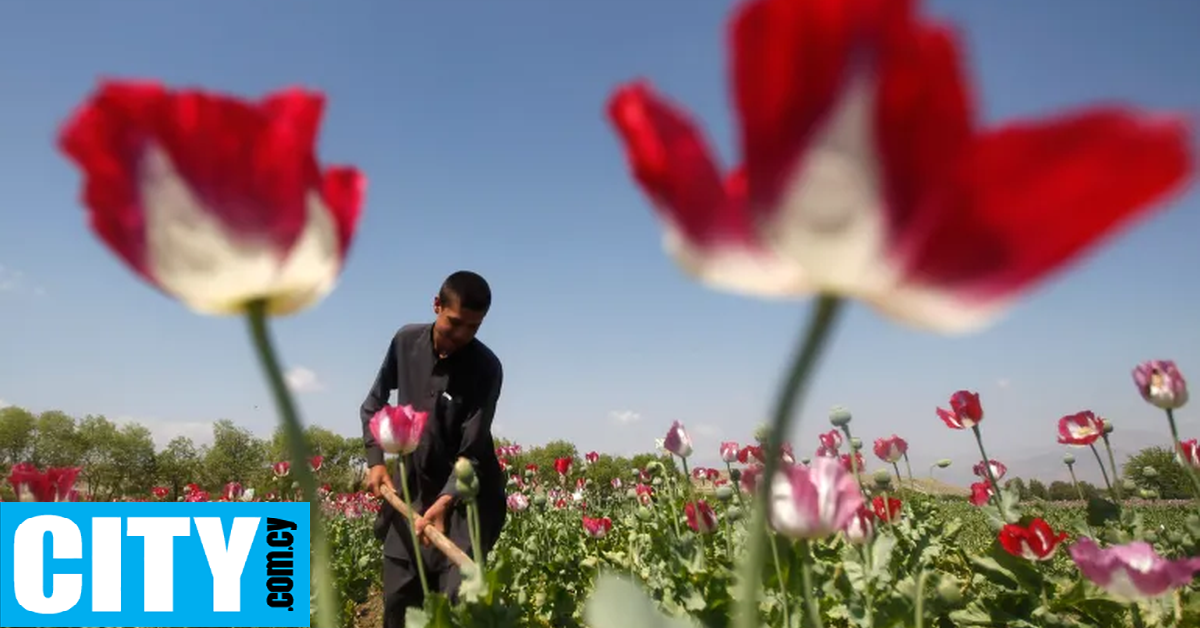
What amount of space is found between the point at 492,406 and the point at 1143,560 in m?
2.88

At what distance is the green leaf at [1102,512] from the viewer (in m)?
3.42

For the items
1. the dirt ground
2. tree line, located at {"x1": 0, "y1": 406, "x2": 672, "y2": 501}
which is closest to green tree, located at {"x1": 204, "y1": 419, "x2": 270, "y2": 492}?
tree line, located at {"x1": 0, "y1": 406, "x2": 672, "y2": 501}

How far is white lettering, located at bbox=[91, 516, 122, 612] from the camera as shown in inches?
90.0

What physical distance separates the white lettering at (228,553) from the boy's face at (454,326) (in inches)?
73.3

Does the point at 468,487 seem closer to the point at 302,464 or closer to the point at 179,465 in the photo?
the point at 302,464


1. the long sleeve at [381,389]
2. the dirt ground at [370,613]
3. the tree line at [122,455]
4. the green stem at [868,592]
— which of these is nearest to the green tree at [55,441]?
the tree line at [122,455]

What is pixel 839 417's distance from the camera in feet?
11.5

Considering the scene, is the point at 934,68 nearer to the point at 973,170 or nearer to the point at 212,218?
the point at 973,170

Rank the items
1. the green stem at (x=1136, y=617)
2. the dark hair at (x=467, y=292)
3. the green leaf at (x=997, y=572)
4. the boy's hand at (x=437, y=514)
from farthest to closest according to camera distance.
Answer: the dark hair at (x=467, y=292) < the green leaf at (x=997, y=572) < the boy's hand at (x=437, y=514) < the green stem at (x=1136, y=617)

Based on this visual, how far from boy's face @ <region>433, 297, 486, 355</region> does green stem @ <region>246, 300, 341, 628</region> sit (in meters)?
3.29

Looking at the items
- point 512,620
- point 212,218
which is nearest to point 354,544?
point 512,620

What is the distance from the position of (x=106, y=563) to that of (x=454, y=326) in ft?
5.74

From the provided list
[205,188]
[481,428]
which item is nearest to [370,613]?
[481,428]

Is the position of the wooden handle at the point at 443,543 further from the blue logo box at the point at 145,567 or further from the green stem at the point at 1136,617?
the green stem at the point at 1136,617
